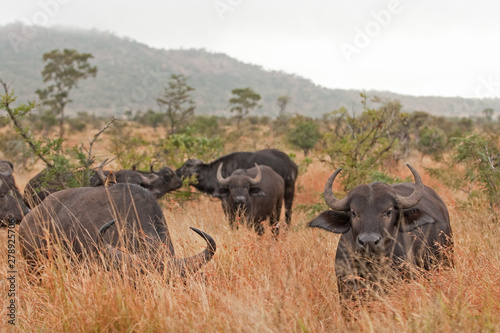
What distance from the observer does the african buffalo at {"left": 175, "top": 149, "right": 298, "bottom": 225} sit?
461 inches

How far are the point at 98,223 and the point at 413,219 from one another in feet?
10.2

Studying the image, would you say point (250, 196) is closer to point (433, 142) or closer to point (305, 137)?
point (305, 137)

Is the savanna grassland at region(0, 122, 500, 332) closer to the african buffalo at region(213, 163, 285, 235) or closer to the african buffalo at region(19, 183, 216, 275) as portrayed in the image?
the african buffalo at region(19, 183, 216, 275)

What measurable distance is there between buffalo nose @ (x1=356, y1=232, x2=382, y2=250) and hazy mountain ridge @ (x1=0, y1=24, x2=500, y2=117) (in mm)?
118362

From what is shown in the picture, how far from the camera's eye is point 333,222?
4.45 m

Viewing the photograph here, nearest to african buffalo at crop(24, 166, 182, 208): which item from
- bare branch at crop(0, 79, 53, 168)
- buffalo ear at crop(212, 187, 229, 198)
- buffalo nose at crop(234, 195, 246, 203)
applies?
bare branch at crop(0, 79, 53, 168)

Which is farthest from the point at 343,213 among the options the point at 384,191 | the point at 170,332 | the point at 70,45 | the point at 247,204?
the point at 70,45

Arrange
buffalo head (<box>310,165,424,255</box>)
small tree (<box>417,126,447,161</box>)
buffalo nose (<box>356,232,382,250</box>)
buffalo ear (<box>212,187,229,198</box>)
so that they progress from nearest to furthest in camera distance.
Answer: buffalo nose (<box>356,232,382,250</box>) < buffalo head (<box>310,165,424,255</box>) < buffalo ear (<box>212,187,229,198</box>) < small tree (<box>417,126,447,161</box>)

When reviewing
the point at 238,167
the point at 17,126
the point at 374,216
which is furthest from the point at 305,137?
the point at 374,216

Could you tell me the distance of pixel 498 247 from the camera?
226 inches

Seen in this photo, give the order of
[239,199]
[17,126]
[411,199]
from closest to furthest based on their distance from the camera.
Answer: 1. [411,199]
2. [17,126]
3. [239,199]

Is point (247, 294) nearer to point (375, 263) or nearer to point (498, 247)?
point (375, 263)

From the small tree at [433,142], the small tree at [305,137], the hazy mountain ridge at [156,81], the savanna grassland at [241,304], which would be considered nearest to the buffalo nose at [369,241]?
the savanna grassland at [241,304]

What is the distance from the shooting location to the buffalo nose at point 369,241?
3.82 metres
